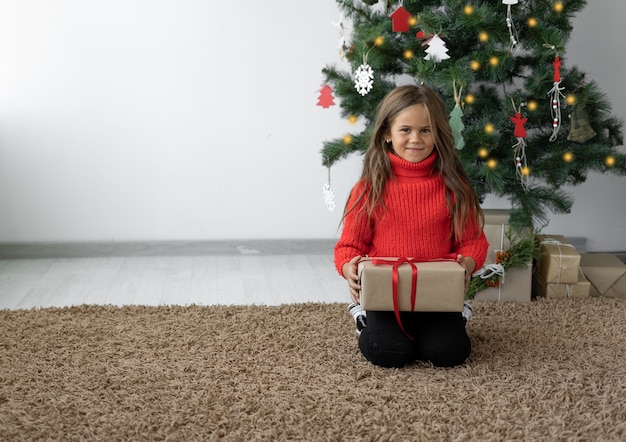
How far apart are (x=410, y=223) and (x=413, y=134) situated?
0.24m

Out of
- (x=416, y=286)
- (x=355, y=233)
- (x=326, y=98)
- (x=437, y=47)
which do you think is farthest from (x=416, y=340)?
(x=326, y=98)

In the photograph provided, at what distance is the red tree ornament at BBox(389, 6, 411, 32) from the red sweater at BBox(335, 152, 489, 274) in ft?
1.79

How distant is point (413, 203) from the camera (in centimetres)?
208

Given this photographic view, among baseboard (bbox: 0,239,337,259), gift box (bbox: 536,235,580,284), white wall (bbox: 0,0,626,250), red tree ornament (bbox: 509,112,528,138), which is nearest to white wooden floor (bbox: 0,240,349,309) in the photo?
baseboard (bbox: 0,239,337,259)

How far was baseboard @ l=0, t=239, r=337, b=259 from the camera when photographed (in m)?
3.25

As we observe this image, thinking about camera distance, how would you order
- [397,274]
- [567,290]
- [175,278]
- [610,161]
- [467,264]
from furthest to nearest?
[175,278], [567,290], [610,161], [467,264], [397,274]

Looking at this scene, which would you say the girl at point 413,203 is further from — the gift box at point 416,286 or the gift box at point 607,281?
the gift box at point 607,281

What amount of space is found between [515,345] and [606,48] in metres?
1.65

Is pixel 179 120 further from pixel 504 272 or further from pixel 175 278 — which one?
pixel 504 272

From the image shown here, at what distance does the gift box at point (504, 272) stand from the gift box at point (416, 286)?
2.32 ft

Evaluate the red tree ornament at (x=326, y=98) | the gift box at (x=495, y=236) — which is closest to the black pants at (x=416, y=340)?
the gift box at (x=495, y=236)

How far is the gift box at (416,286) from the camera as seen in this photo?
1871 millimetres

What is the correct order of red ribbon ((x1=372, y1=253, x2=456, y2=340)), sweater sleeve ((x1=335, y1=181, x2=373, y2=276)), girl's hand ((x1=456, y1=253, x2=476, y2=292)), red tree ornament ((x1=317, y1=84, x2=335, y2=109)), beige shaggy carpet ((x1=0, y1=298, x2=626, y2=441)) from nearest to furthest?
beige shaggy carpet ((x1=0, y1=298, x2=626, y2=441)) → red ribbon ((x1=372, y1=253, x2=456, y2=340)) → girl's hand ((x1=456, y1=253, x2=476, y2=292)) → sweater sleeve ((x1=335, y1=181, x2=373, y2=276)) → red tree ornament ((x1=317, y1=84, x2=335, y2=109))

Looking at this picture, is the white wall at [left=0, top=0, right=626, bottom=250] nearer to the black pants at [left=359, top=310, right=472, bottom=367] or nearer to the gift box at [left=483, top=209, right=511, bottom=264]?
the gift box at [left=483, top=209, right=511, bottom=264]
